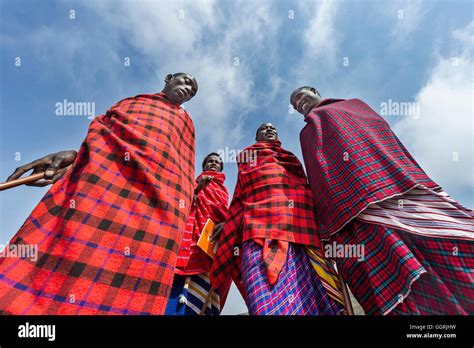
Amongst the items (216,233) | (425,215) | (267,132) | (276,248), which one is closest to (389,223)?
(425,215)

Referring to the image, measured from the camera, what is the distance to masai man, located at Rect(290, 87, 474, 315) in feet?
4.12

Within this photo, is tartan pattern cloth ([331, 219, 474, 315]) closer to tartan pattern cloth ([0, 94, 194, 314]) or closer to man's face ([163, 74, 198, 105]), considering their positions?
tartan pattern cloth ([0, 94, 194, 314])

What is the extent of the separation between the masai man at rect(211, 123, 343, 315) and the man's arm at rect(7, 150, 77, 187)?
121cm

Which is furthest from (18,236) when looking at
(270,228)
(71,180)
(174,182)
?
(270,228)

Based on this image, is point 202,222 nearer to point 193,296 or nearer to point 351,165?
point 193,296

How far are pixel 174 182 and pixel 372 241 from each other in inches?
49.5

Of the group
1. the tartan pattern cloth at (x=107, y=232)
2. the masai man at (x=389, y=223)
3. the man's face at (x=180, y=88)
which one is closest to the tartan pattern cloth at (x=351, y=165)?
the masai man at (x=389, y=223)

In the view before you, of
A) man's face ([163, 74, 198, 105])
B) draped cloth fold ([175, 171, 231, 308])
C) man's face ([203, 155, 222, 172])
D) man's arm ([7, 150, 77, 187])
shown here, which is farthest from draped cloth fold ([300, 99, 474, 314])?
man's arm ([7, 150, 77, 187])

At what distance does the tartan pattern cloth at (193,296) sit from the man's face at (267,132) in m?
1.53

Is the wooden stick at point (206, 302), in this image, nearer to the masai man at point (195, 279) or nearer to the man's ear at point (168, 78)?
the masai man at point (195, 279)

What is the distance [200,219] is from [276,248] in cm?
100

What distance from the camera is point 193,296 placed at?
6.60 ft

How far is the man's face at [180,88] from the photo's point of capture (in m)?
2.51
